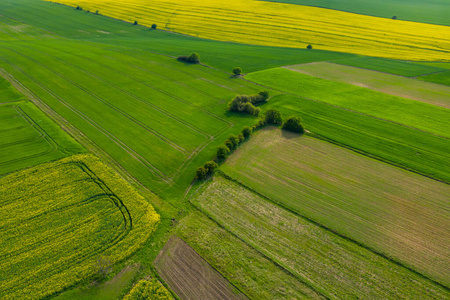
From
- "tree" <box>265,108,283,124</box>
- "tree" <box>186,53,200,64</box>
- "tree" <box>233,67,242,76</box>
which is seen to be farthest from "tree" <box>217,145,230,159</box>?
"tree" <box>186,53,200,64</box>

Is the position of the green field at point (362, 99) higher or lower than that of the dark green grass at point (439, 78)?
lower

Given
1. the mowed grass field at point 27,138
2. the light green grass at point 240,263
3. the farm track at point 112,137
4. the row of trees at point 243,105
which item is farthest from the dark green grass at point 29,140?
the row of trees at point 243,105

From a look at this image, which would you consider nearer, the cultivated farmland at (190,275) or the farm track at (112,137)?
the cultivated farmland at (190,275)

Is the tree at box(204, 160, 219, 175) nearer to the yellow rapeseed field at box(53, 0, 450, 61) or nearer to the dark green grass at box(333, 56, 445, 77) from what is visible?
the dark green grass at box(333, 56, 445, 77)

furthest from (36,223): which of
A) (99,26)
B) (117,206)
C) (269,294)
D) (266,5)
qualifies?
(266,5)

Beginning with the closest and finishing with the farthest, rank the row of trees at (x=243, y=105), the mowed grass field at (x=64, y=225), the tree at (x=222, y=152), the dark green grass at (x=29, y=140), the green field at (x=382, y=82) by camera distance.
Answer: the mowed grass field at (x=64, y=225) < the dark green grass at (x=29, y=140) < the tree at (x=222, y=152) < the row of trees at (x=243, y=105) < the green field at (x=382, y=82)

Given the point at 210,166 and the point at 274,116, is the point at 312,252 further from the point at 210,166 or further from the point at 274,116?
the point at 274,116

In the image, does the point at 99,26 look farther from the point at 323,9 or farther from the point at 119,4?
the point at 323,9

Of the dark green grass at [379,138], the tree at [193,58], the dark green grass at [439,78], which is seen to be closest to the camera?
the dark green grass at [379,138]

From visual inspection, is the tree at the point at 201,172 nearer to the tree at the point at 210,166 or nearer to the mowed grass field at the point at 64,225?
the tree at the point at 210,166

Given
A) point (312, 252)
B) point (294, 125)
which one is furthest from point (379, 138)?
point (312, 252)
